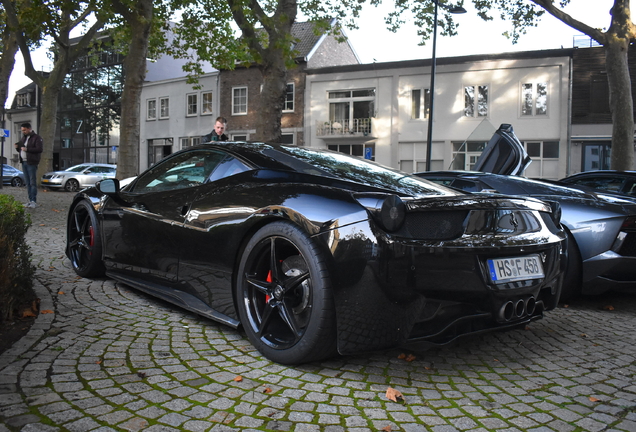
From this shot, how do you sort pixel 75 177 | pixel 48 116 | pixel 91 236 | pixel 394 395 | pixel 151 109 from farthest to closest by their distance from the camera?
pixel 151 109, pixel 75 177, pixel 48 116, pixel 91 236, pixel 394 395

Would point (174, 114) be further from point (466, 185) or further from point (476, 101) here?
point (466, 185)

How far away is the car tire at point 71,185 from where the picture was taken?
2847 cm

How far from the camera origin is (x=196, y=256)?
3.61 metres

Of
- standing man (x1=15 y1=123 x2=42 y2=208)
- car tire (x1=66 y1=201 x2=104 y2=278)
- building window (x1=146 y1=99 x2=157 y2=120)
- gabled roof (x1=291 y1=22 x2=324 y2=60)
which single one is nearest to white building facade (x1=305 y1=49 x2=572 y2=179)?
gabled roof (x1=291 y1=22 x2=324 y2=60)

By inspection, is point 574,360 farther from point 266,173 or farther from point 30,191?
point 30,191

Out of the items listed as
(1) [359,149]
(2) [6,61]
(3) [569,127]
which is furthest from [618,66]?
(2) [6,61]

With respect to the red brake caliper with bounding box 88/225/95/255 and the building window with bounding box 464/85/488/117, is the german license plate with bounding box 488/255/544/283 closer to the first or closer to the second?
the red brake caliper with bounding box 88/225/95/255

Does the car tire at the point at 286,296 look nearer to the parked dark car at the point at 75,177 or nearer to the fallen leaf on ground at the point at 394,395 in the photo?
the fallen leaf on ground at the point at 394,395

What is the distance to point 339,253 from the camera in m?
2.78

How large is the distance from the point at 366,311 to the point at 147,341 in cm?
147

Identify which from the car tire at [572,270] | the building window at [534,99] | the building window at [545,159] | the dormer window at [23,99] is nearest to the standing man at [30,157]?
the car tire at [572,270]

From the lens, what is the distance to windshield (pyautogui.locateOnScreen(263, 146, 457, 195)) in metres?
3.23

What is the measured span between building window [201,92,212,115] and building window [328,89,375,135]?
8707 mm

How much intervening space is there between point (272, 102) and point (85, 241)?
10.6 m
